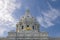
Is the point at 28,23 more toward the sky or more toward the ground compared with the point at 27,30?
more toward the sky

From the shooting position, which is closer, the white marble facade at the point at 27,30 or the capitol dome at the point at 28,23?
the white marble facade at the point at 27,30

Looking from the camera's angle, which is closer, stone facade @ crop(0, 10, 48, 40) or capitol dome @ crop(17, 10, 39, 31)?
stone facade @ crop(0, 10, 48, 40)

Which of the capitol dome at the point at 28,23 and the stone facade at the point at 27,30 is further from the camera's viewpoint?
the capitol dome at the point at 28,23

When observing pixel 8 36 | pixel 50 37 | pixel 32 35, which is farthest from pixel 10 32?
pixel 50 37

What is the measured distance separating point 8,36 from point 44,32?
14611mm

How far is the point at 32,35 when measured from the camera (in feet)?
301

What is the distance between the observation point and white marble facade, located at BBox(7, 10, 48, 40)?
9075 centimetres

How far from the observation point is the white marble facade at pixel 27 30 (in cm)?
9075

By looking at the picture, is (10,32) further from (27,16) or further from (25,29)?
(27,16)

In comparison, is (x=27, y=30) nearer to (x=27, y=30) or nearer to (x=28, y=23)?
(x=27, y=30)

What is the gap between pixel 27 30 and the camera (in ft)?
306

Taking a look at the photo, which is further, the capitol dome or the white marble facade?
the capitol dome

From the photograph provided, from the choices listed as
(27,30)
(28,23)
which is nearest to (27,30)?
(27,30)

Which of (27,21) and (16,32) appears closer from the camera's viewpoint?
(16,32)
